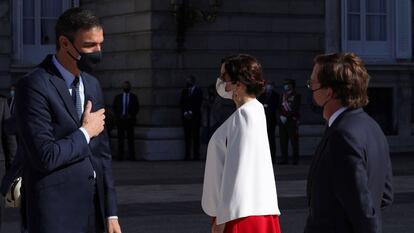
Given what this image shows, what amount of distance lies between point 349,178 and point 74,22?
1.48 metres

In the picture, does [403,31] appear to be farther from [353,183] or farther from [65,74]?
[353,183]

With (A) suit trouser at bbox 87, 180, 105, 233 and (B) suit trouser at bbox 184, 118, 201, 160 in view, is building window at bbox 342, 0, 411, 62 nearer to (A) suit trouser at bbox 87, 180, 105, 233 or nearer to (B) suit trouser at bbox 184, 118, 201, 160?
(B) suit trouser at bbox 184, 118, 201, 160

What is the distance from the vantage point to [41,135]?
5156 millimetres

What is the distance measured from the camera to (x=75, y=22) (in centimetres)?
530

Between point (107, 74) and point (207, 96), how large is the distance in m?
2.64

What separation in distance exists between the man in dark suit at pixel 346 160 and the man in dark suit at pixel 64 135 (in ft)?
3.42

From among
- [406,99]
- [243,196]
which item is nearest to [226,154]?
[243,196]

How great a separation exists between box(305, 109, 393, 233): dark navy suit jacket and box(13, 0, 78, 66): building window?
19.5m

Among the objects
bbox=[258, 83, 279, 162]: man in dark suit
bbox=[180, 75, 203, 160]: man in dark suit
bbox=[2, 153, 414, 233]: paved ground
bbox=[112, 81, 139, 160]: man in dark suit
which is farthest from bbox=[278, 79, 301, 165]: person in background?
bbox=[112, 81, 139, 160]: man in dark suit

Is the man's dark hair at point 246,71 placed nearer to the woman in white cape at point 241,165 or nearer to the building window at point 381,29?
the woman in white cape at point 241,165

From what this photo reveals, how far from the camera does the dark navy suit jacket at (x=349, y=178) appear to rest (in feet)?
16.1

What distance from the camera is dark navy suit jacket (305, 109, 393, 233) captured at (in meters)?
4.89

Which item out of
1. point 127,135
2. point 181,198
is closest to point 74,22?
point 181,198

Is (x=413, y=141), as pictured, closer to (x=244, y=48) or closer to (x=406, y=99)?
(x=406, y=99)
